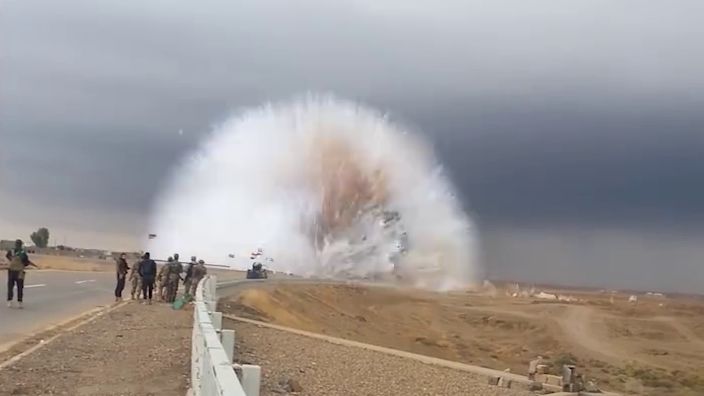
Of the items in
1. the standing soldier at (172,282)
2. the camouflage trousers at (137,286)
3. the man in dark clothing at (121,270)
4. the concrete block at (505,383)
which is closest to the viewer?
the concrete block at (505,383)

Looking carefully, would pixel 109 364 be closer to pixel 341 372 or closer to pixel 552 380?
pixel 341 372

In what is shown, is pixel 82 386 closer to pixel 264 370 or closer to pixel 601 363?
pixel 264 370

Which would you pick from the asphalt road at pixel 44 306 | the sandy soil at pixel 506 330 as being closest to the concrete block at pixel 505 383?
the asphalt road at pixel 44 306

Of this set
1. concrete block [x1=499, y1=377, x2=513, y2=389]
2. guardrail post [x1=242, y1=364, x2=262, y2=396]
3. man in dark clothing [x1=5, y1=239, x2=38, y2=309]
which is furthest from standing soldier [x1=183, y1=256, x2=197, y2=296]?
guardrail post [x1=242, y1=364, x2=262, y2=396]

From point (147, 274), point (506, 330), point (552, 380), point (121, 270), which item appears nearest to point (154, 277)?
point (147, 274)

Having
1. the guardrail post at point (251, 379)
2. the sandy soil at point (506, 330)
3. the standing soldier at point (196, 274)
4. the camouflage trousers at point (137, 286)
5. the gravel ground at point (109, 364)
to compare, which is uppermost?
the standing soldier at point (196, 274)

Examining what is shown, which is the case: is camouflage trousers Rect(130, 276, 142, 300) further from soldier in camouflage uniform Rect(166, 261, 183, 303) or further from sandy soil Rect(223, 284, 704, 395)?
sandy soil Rect(223, 284, 704, 395)

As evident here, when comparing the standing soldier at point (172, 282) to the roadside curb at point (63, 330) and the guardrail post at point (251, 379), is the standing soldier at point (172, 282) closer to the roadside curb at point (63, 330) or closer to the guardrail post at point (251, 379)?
the roadside curb at point (63, 330)

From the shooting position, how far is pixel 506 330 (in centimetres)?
5881

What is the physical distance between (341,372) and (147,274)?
1465 cm

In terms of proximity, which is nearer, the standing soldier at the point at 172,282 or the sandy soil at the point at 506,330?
the standing soldier at the point at 172,282

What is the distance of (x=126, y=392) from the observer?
39.6 ft

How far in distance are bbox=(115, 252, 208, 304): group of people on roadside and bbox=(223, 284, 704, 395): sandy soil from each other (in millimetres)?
2744

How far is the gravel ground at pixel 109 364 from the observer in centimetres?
1227
